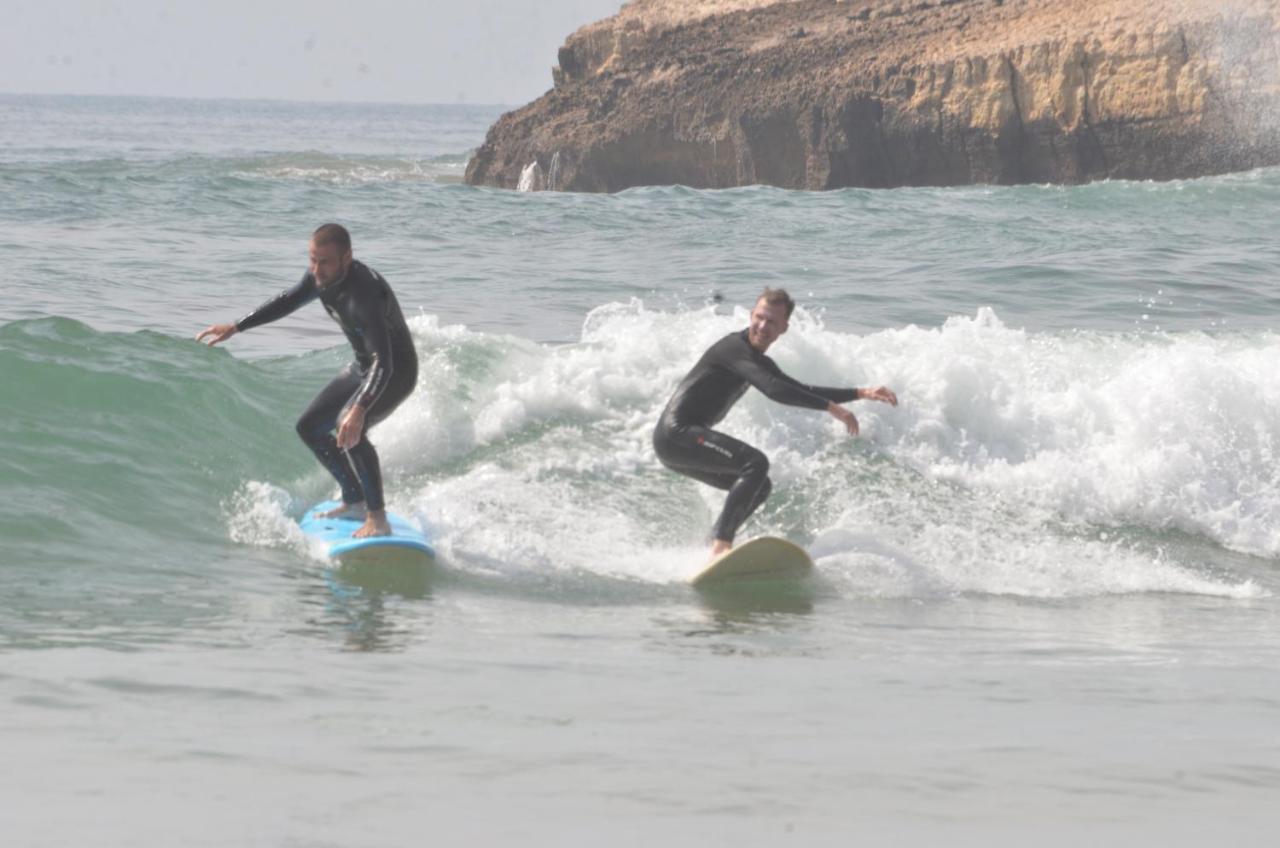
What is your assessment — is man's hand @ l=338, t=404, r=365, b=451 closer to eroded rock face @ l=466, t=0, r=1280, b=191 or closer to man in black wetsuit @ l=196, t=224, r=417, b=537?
man in black wetsuit @ l=196, t=224, r=417, b=537

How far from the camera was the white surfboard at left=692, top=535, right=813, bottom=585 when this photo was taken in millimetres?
7906

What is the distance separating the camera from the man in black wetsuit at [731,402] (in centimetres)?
793

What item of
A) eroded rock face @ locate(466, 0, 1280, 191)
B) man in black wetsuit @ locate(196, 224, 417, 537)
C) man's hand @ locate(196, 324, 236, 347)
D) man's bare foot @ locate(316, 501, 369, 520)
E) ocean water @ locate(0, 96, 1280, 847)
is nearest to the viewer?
ocean water @ locate(0, 96, 1280, 847)

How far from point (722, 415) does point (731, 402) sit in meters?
0.08

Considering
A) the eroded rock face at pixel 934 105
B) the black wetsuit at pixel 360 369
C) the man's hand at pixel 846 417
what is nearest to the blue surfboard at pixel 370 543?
the black wetsuit at pixel 360 369

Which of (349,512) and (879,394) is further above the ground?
(879,394)

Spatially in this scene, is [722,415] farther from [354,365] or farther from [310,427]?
[310,427]

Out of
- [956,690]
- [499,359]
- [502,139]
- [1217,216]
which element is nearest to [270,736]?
[956,690]

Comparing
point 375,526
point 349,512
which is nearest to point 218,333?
point 349,512

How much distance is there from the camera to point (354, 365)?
26.5ft

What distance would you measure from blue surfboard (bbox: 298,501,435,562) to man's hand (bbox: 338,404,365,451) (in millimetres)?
544

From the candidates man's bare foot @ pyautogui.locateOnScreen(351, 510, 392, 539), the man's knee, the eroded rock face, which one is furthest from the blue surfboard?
the eroded rock face

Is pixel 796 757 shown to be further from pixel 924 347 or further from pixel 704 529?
pixel 924 347

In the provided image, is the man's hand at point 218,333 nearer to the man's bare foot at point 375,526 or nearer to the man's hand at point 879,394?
the man's bare foot at point 375,526
